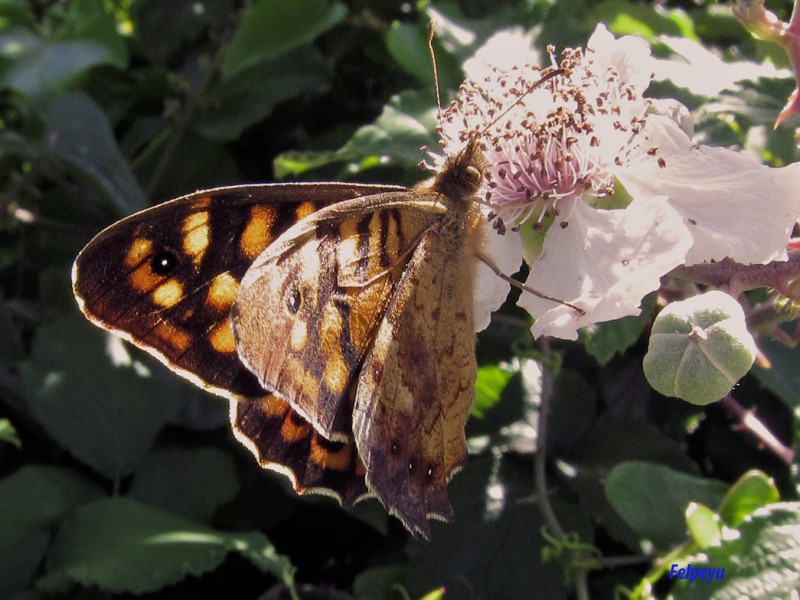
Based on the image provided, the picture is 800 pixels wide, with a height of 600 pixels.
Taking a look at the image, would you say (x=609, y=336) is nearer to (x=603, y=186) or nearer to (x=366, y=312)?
(x=603, y=186)

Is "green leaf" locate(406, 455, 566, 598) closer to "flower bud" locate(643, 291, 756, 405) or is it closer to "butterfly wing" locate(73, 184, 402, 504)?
"butterfly wing" locate(73, 184, 402, 504)

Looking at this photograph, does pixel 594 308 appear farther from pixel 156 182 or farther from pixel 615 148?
pixel 156 182

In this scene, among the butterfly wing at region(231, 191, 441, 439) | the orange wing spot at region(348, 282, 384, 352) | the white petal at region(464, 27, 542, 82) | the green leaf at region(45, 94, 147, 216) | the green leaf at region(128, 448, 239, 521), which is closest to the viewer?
the butterfly wing at region(231, 191, 441, 439)

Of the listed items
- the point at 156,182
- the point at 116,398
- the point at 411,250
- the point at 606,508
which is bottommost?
the point at 606,508

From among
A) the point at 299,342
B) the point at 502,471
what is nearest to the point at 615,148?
the point at 299,342

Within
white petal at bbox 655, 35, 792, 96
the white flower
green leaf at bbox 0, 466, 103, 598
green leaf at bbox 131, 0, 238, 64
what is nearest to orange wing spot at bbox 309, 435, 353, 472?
the white flower

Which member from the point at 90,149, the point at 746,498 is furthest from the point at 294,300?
the point at 90,149
